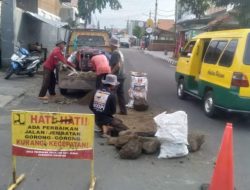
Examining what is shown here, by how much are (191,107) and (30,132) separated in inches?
288

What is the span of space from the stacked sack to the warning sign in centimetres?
181

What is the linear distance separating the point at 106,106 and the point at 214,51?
3877 mm

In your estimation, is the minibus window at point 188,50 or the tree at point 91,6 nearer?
the minibus window at point 188,50

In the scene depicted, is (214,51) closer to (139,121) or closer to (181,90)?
(139,121)

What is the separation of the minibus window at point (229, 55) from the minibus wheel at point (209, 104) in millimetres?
810

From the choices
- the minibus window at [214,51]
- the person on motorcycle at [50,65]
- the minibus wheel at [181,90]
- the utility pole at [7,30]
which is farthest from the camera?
the utility pole at [7,30]

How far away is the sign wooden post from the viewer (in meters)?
5.56

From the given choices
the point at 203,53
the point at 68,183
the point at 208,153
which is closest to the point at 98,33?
the point at 203,53

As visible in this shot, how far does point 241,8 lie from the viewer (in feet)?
53.6

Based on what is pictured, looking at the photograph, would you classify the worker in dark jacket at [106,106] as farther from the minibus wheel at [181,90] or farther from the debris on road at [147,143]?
the minibus wheel at [181,90]

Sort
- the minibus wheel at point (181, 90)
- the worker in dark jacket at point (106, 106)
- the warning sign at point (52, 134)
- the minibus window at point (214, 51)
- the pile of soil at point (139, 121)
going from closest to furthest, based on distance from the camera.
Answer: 1. the warning sign at point (52, 134)
2. the worker in dark jacket at point (106, 106)
3. the pile of soil at point (139, 121)
4. the minibus window at point (214, 51)
5. the minibus wheel at point (181, 90)

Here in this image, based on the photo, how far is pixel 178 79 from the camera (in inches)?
555

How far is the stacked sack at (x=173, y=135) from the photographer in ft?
23.5

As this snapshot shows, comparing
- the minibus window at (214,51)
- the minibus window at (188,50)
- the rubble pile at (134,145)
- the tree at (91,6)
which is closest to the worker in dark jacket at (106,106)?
the rubble pile at (134,145)
